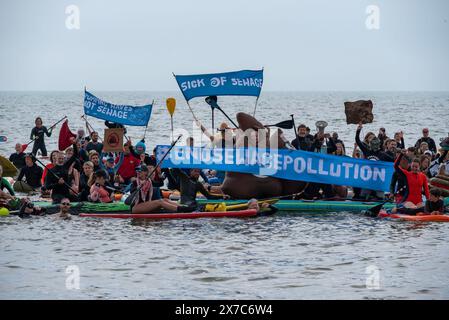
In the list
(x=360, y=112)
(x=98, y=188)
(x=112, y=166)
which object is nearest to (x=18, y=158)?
(x=112, y=166)

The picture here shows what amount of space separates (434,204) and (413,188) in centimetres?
69

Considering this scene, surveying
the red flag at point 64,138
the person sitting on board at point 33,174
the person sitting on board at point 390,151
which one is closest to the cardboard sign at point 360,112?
the person sitting on board at point 390,151

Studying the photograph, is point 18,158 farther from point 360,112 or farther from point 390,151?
point 390,151

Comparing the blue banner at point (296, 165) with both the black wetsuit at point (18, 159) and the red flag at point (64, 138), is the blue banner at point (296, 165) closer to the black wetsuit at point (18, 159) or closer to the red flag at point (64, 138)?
the black wetsuit at point (18, 159)

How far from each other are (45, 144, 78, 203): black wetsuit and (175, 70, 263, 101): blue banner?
14.5 ft

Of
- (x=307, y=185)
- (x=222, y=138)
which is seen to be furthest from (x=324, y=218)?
(x=222, y=138)

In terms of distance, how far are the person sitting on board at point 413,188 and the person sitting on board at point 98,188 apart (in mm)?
6877

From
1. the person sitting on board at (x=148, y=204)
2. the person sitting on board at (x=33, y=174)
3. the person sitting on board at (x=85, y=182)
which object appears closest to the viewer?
the person sitting on board at (x=148, y=204)

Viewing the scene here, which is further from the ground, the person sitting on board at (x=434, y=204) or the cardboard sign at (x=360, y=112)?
the cardboard sign at (x=360, y=112)

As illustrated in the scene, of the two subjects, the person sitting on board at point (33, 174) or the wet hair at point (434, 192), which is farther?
the person sitting on board at point (33, 174)

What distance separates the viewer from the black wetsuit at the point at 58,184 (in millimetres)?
23498

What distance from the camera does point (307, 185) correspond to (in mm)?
24531

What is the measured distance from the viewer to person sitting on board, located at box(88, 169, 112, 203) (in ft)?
76.6

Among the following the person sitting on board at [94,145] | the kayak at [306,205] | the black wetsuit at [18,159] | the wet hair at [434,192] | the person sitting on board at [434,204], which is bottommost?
the kayak at [306,205]
